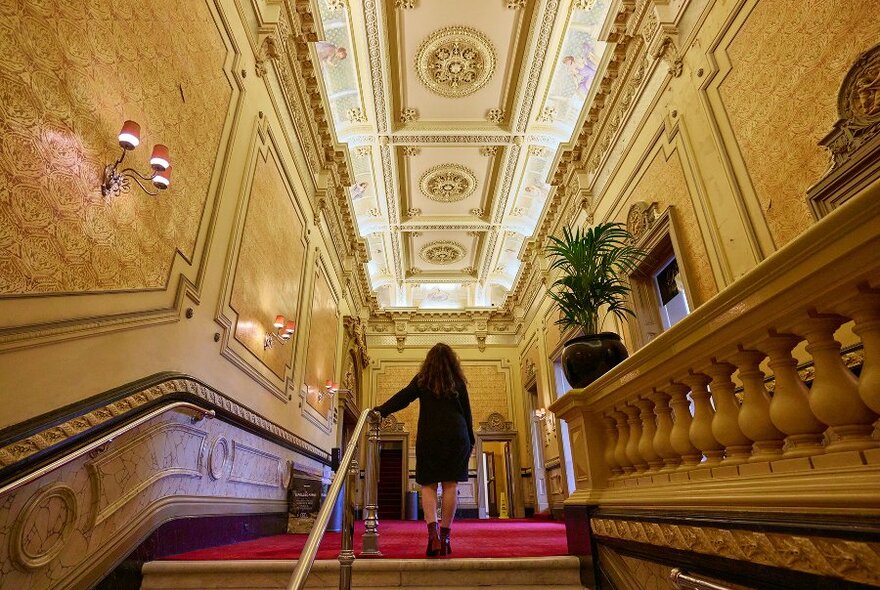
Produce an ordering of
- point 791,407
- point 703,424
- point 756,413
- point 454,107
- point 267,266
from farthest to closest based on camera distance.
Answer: point 454,107 → point 267,266 → point 703,424 → point 756,413 → point 791,407

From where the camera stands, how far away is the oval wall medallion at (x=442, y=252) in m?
12.4

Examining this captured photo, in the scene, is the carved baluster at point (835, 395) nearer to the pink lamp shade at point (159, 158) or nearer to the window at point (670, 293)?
A: the pink lamp shade at point (159, 158)

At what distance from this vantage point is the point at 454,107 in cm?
857

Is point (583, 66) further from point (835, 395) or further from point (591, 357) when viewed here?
point (835, 395)

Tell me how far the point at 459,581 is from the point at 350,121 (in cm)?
781

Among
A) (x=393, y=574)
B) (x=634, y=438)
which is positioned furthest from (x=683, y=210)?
(x=393, y=574)

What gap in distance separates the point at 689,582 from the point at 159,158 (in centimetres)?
329

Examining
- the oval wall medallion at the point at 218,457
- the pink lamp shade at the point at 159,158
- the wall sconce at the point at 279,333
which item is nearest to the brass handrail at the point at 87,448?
the oval wall medallion at the point at 218,457

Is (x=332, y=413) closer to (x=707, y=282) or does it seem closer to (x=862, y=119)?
(x=707, y=282)

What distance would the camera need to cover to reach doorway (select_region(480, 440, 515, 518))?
12.3m

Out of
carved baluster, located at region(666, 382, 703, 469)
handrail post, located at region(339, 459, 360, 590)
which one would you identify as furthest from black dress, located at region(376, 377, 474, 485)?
carved baluster, located at region(666, 382, 703, 469)

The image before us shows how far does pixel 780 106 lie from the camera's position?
343 cm

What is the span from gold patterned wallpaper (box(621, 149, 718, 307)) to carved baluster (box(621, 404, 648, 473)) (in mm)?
2443

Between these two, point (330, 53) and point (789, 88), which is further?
point (330, 53)
